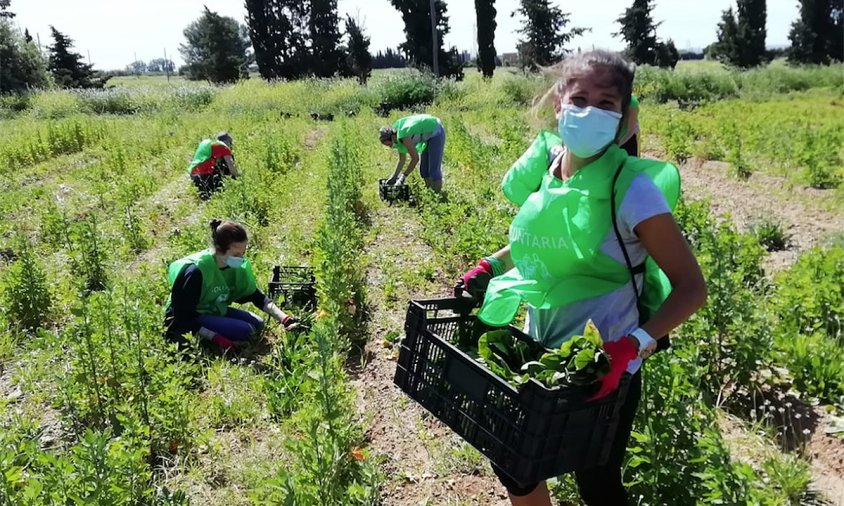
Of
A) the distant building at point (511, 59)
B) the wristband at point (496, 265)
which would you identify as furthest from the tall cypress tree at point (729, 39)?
the wristband at point (496, 265)

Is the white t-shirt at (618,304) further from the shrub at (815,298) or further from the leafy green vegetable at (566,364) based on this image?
the shrub at (815,298)

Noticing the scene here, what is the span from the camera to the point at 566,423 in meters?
1.73

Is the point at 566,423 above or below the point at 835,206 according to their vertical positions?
above

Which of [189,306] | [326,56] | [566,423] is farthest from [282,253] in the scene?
[326,56]

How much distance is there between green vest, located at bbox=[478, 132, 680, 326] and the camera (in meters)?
1.85

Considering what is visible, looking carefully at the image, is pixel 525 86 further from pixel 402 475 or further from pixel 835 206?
pixel 402 475

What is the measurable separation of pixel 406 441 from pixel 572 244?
7.48 ft

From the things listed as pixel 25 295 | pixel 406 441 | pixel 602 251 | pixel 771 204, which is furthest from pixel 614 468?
pixel 771 204

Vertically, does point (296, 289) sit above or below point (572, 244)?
below

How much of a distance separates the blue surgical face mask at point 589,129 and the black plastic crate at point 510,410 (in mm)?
636

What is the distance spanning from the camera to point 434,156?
917 centimetres

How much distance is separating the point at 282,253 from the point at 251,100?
22.8 metres

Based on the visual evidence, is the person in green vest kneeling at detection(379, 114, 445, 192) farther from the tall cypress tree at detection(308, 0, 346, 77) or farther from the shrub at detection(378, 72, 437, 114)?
the tall cypress tree at detection(308, 0, 346, 77)

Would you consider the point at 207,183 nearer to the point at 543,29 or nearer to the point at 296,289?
the point at 296,289
